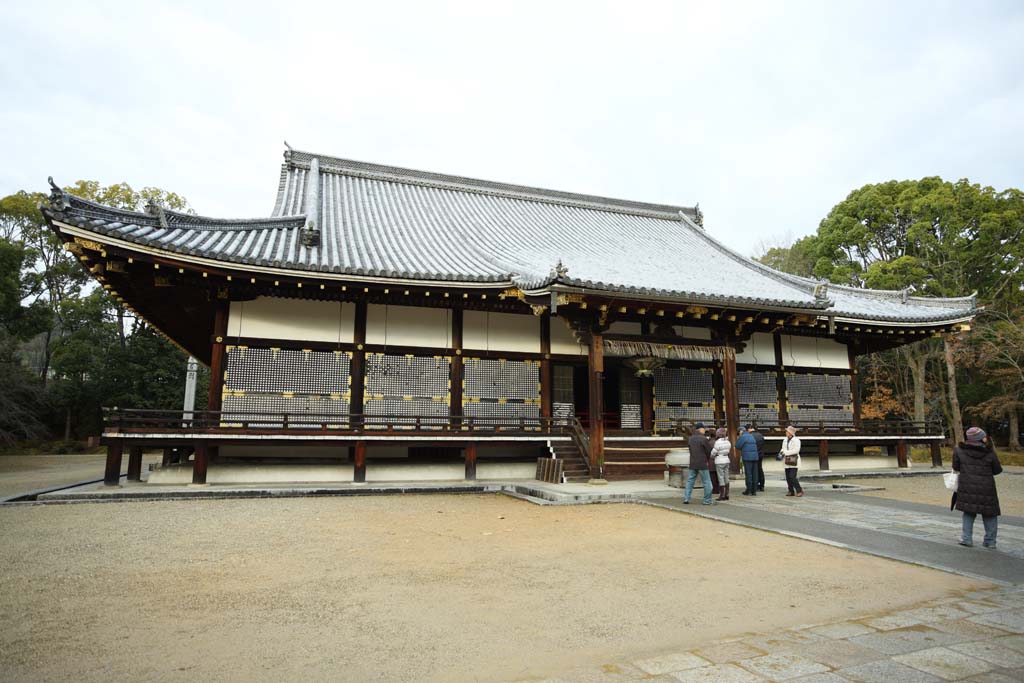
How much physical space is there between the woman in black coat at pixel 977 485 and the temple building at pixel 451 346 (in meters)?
6.51

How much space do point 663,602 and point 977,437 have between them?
4551 millimetres

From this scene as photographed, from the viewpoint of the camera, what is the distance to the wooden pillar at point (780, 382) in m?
16.5

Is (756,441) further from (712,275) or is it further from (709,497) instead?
(712,275)

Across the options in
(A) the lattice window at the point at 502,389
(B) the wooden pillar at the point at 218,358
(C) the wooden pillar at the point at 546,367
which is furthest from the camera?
(C) the wooden pillar at the point at 546,367

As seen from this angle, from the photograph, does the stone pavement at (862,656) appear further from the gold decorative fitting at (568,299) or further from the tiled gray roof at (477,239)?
the tiled gray roof at (477,239)

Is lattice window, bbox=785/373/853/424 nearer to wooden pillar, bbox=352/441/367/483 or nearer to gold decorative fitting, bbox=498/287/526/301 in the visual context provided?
gold decorative fitting, bbox=498/287/526/301

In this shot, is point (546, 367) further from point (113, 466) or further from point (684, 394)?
point (113, 466)

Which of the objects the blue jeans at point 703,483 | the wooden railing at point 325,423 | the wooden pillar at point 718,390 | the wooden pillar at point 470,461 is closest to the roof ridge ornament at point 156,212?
the wooden railing at point 325,423

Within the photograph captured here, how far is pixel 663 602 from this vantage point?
185 inches

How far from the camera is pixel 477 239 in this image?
57.3 ft

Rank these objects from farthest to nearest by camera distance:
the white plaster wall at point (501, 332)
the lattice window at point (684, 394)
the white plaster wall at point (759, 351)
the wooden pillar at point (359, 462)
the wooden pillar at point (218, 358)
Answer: the white plaster wall at point (759, 351) < the lattice window at point (684, 394) < the white plaster wall at point (501, 332) < the wooden pillar at point (359, 462) < the wooden pillar at point (218, 358)

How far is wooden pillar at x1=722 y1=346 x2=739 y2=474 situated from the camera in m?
13.7

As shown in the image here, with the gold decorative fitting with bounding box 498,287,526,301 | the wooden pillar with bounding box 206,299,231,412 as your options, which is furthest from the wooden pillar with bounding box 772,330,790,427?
the wooden pillar with bounding box 206,299,231,412

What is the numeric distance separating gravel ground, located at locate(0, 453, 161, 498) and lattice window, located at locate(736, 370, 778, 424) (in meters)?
16.3
